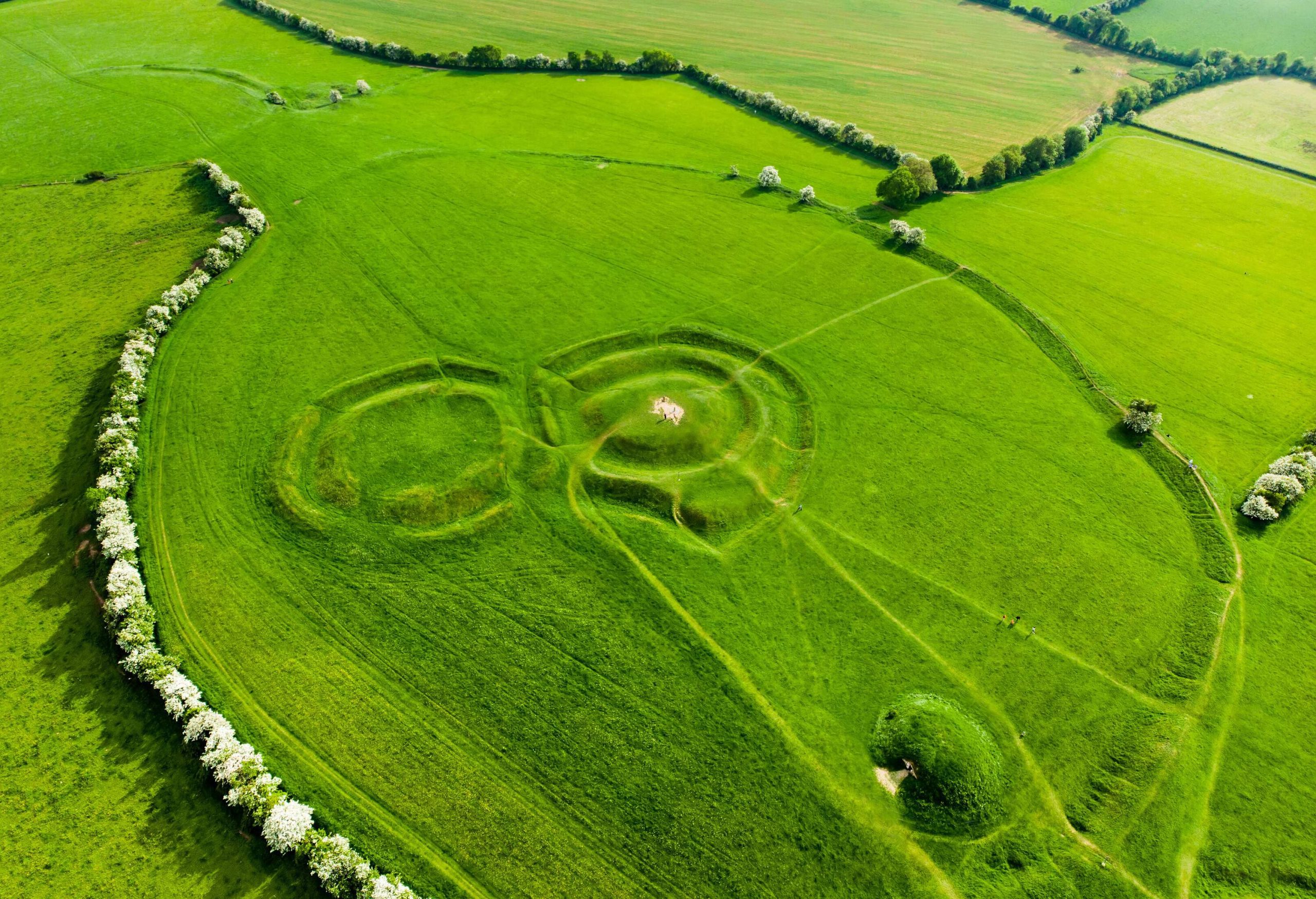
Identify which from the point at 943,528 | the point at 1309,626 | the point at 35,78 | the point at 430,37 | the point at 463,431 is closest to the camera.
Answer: the point at 1309,626

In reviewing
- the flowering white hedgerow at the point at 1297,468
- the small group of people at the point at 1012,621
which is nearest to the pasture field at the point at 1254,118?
the flowering white hedgerow at the point at 1297,468

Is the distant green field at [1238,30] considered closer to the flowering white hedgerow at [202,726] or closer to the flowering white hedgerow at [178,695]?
the flowering white hedgerow at [202,726]

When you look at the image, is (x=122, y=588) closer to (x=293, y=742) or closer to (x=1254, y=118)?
(x=293, y=742)

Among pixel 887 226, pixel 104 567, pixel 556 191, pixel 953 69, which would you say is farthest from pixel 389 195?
pixel 953 69

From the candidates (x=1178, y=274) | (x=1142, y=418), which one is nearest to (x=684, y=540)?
(x=1142, y=418)

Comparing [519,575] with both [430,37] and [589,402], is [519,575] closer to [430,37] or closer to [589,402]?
[589,402]

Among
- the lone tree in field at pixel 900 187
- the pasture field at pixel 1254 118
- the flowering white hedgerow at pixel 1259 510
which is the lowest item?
the flowering white hedgerow at pixel 1259 510
